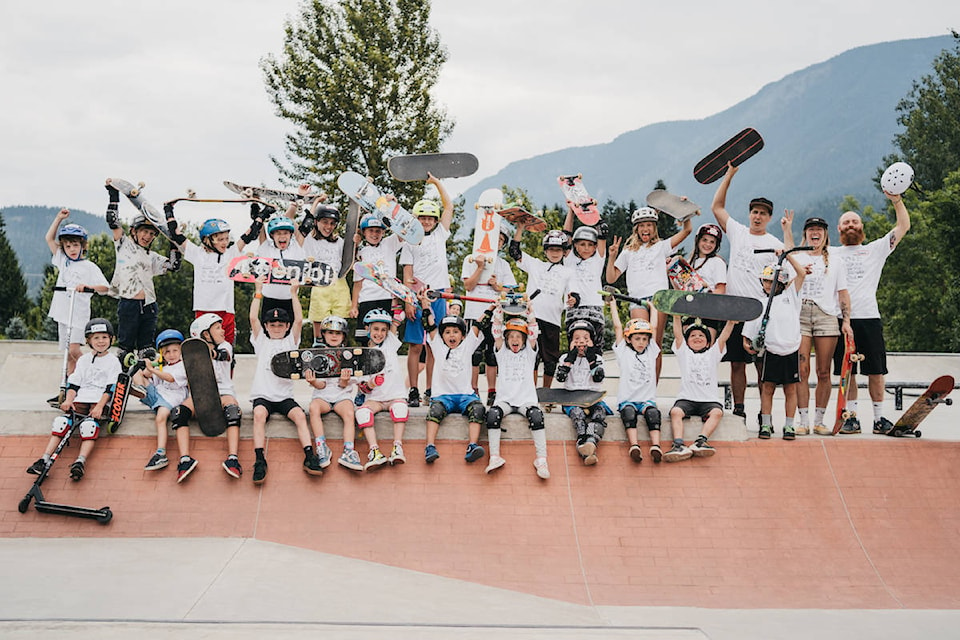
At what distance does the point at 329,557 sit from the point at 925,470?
5994 mm

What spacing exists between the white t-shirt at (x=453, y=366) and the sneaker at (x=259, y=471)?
1779mm

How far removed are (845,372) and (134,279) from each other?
7.69 m

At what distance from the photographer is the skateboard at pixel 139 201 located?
8406 mm

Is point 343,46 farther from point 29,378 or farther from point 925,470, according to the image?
point 925,470

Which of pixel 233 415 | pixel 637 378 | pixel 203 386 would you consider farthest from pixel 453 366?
pixel 203 386

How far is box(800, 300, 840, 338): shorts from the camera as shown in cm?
864

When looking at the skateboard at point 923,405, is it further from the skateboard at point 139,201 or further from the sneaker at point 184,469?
the skateboard at point 139,201

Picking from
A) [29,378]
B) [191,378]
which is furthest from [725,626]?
[29,378]

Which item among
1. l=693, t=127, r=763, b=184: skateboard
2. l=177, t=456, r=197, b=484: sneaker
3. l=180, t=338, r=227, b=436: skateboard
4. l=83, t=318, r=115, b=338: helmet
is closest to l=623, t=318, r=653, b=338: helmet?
l=693, t=127, r=763, b=184: skateboard

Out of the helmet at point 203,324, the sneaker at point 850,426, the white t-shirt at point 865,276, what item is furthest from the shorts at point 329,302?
the sneaker at point 850,426

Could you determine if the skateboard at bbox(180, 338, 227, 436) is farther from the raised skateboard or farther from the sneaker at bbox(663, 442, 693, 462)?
the raised skateboard

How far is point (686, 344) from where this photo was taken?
817 centimetres

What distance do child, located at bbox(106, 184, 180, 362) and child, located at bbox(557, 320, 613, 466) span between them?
4.35m

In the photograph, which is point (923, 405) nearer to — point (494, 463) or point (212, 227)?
point (494, 463)
